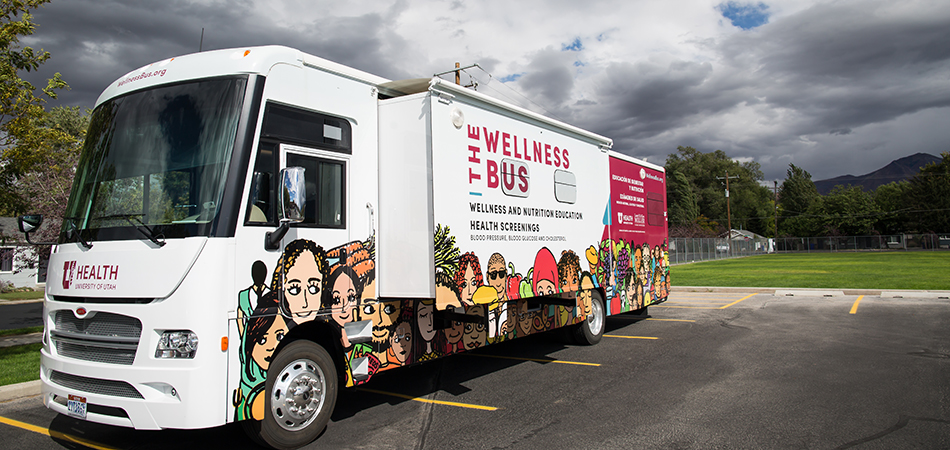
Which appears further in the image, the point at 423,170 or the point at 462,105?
the point at 462,105

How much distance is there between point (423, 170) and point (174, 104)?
2185mm

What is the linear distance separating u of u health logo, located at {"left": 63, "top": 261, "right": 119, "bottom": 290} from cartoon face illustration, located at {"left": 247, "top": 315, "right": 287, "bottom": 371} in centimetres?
108

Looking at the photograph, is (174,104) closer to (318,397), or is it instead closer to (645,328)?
(318,397)

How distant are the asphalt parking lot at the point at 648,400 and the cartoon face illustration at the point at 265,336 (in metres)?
0.97

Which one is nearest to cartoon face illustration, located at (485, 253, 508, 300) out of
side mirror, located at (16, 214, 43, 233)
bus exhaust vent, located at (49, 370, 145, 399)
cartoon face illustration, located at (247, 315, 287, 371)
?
cartoon face illustration, located at (247, 315, 287, 371)

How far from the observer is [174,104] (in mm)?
4512

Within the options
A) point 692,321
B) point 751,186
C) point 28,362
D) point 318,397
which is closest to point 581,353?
point 692,321

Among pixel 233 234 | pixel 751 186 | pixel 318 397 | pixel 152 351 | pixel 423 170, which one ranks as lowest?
pixel 318 397

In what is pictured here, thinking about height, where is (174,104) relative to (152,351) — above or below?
above

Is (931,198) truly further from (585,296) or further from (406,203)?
(406,203)

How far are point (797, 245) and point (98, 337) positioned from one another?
274 feet

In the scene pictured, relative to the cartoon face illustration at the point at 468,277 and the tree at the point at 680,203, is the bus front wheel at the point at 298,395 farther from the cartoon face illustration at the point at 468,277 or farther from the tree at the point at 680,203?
the tree at the point at 680,203

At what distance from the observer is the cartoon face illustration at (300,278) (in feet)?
14.7

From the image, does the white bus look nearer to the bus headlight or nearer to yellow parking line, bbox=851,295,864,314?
the bus headlight
